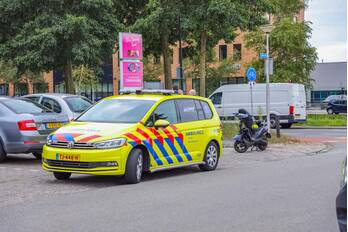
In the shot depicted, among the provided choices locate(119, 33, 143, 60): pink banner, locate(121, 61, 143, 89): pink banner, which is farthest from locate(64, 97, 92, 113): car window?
locate(119, 33, 143, 60): pink banner

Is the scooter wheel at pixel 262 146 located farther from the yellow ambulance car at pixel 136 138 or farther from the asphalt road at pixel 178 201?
the yellow ambulance car at pixel 136 138

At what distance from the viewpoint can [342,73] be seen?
72.2 meters

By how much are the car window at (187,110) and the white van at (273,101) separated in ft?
59.8

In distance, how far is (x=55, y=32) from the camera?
26.6 m

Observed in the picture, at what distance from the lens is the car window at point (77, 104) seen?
17109 mm

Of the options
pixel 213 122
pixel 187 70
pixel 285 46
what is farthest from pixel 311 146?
pixel 187 70

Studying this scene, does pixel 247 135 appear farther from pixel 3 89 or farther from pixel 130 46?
pixel 3 89

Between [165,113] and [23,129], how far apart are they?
3.51m

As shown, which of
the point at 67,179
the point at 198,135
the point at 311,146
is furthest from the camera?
the point at 311,146

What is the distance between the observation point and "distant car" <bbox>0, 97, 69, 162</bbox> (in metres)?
13.6

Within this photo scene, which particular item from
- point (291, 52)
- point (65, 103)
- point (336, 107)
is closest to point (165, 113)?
point (65, 103)

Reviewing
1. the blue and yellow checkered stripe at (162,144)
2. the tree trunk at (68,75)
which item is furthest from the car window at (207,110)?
the tree trunk at (68,75)

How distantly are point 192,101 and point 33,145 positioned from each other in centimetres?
363

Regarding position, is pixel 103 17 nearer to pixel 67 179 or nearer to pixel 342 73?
pixel 67 179
